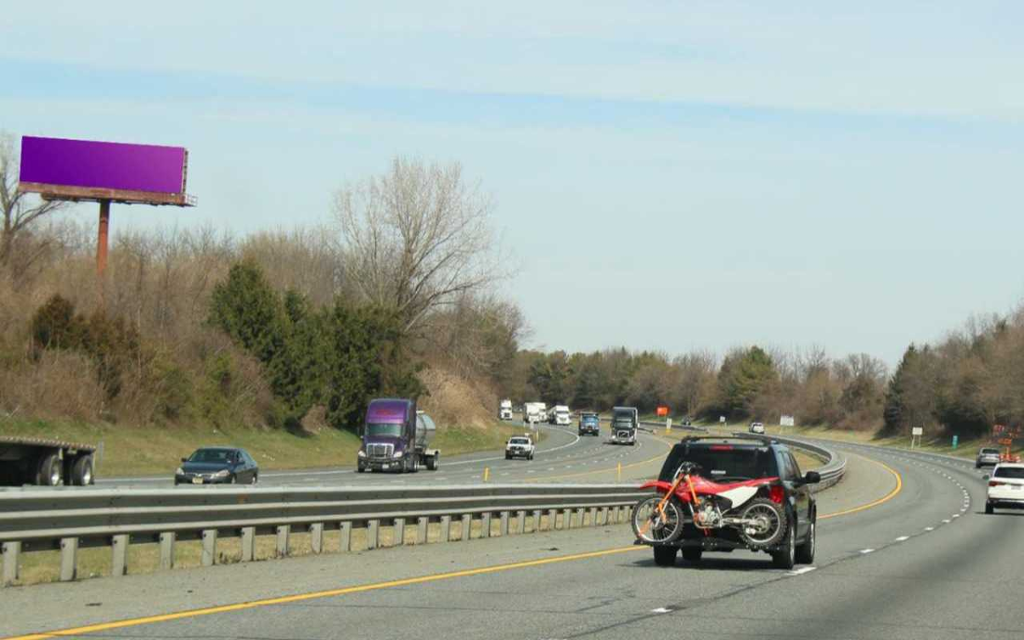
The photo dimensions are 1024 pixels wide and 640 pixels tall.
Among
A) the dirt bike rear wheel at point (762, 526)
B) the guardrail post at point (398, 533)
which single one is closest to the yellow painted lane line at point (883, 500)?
the guardrail post at point (398, 533)

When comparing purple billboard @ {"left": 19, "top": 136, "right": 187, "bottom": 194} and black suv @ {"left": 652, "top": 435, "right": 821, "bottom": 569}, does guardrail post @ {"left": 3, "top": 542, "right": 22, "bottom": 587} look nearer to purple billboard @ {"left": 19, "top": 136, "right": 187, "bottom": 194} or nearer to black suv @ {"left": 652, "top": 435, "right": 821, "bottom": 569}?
black suv @ {"left": 652, "top": 435, "right": 821, "bottom": 569}

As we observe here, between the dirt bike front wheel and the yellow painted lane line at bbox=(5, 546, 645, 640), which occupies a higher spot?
the dirt bike front wheel

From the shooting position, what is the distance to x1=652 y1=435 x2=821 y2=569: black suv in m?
18.3

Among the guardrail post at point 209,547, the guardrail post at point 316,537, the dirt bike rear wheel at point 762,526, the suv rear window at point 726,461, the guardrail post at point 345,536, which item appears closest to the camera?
the guardrail post at point 209,547

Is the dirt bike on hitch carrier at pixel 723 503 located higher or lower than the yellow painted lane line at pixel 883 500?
higher

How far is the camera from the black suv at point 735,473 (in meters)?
18.3

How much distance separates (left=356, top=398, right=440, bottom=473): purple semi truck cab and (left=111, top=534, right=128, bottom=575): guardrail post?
139 ft

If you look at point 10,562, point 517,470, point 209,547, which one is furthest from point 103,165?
point 10,562

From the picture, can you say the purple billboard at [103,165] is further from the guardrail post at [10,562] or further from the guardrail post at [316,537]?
the guardrail post at [10,562]

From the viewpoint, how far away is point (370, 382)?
80.8 metres

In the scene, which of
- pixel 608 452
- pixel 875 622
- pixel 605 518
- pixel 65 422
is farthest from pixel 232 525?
pixel 608 452

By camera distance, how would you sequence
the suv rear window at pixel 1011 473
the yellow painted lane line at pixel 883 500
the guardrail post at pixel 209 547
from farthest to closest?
the suv rear window at pixel 1011 473 < the yellow painted lane line at pixel 883 500 < the guardrail post at pixel 209 547

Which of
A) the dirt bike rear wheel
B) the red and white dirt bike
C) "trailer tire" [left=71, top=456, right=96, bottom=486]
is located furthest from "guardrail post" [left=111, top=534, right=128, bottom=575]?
"trailer tire" [left=71, top=456, right=96, bottom=486]

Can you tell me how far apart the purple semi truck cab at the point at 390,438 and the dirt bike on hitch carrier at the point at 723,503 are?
39.7 metres
